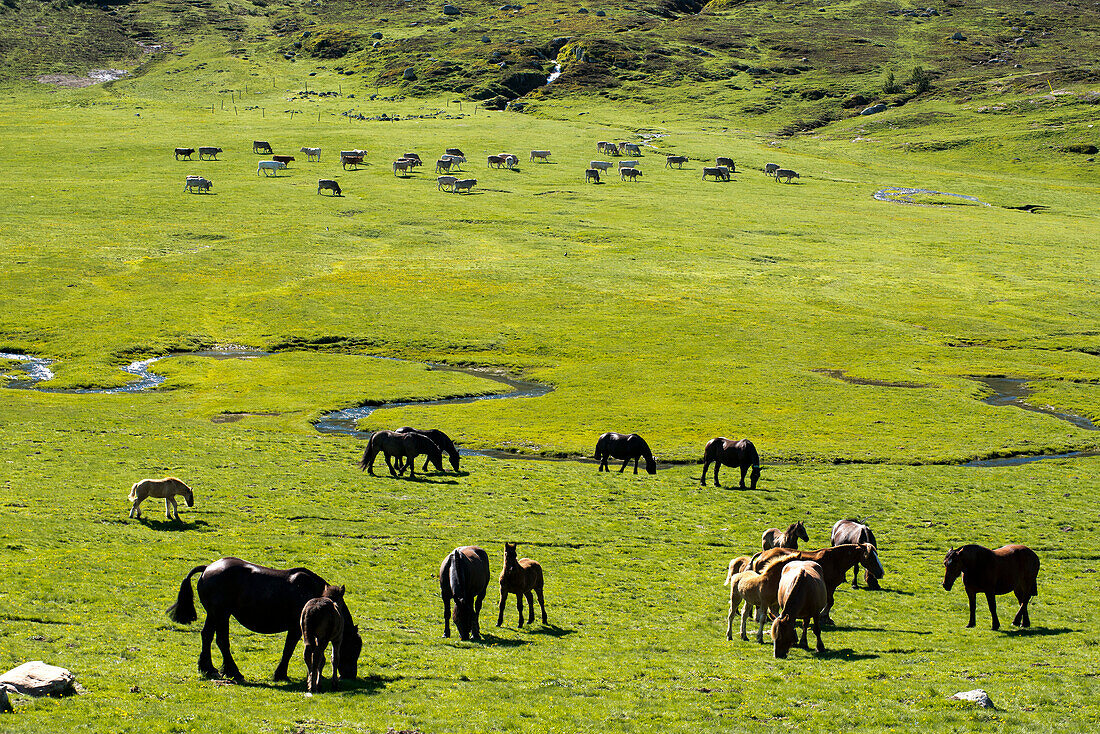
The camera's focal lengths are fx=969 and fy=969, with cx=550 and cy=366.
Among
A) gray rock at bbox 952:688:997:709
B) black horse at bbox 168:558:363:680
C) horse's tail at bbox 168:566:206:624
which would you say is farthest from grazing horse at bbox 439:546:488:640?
gray rock at bbox 952:688:997:709

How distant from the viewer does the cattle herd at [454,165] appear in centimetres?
12812

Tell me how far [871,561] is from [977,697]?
9.09 meters

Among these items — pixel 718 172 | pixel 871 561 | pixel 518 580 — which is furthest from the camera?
pixel 718 172

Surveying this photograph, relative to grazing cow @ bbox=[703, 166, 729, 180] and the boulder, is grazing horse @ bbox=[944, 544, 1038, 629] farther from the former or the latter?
grazing cow @ bbox=[703, 166, 729, 180]

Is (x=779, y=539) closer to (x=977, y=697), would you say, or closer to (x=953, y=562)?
(x=953, y=562)

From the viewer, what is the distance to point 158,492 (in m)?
30.4

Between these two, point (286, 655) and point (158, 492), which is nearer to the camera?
point (286, 655)

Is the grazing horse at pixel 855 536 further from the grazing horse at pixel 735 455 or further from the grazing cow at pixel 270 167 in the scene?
the grazing cow at pixel 270 167

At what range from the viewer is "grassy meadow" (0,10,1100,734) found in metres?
18.4

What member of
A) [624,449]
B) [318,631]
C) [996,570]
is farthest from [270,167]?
[318,631]

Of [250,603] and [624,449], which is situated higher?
[624,449]

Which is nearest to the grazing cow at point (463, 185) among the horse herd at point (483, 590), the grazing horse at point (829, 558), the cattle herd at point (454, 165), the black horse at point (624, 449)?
the cattle herd at point (454, 165)

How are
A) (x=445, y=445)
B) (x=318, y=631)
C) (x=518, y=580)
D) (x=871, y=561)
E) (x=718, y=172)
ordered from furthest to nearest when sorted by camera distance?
(x=718, y=172) → (x=445, y=445) → (x=871, y=561) → (x=518, y=580) → (x=318, y=631)

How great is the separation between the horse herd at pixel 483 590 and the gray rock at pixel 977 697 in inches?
134
